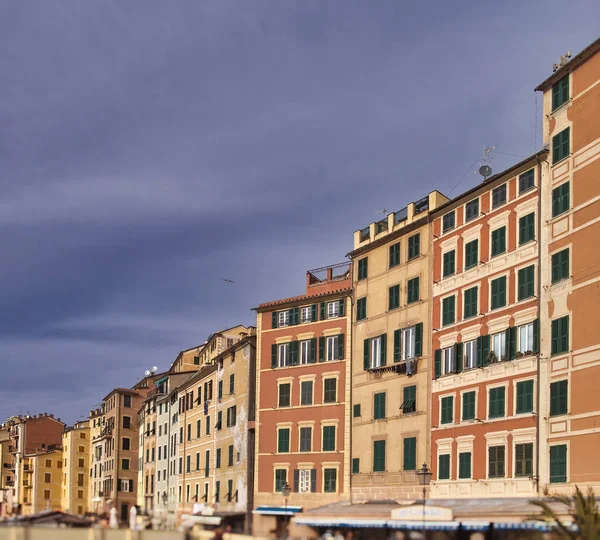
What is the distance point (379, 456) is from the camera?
64688mm

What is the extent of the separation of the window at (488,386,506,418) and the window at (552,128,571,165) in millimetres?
11909

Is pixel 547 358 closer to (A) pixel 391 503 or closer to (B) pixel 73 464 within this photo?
(A) pixel 391 503

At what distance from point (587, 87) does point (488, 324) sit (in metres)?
13.2

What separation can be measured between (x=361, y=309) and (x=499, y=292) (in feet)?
49.7

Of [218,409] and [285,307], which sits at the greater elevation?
[285,307]

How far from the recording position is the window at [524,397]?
51.9 m

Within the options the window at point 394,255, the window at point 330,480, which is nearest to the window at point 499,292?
the window at point 394,255

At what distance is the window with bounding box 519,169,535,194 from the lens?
53906mm

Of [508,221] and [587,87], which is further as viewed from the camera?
[508,221]

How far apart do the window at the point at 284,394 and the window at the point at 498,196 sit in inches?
916

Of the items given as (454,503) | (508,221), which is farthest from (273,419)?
(508,221)

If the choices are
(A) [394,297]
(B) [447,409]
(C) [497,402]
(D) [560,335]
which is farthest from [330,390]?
(D) [560,335]

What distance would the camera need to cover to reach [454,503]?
5597cm

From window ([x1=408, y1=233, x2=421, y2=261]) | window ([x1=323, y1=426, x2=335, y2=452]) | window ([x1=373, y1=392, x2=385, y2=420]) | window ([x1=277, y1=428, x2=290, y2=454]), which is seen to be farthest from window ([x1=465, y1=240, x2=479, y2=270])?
window ([x1=277, y1=428, x2=290, y2=454])
